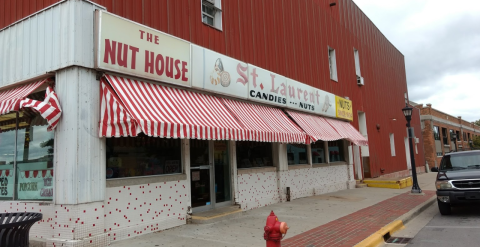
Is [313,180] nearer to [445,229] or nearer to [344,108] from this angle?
[344,108]

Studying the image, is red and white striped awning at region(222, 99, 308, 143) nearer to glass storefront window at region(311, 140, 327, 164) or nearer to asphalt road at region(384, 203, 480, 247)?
glass storefront window at region(311, 140, 327, 164)

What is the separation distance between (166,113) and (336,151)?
1168 cm

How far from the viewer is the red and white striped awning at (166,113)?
5980mm

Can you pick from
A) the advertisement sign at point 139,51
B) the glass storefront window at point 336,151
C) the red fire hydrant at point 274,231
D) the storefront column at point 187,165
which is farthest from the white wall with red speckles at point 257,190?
the glass storefront window at point 336,151

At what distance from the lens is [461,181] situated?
834cm

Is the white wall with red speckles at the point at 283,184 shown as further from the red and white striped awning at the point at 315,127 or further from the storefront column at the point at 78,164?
the storefront column at the point at 78,164

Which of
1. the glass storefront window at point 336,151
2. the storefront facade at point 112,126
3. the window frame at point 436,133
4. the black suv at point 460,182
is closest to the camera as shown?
the storefront facade at point 112,126

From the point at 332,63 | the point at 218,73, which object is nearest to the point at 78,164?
the point at 218,73

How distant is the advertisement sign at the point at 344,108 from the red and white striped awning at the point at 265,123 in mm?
5383

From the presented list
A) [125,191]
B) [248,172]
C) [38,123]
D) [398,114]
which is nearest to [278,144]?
[248,172]

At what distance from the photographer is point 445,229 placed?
7453mm

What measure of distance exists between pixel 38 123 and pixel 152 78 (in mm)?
2418

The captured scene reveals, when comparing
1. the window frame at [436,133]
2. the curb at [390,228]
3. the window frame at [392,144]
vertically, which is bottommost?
the curb at [390,228]

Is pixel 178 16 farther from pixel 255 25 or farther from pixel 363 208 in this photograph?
pixel 363 208
